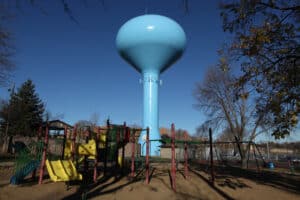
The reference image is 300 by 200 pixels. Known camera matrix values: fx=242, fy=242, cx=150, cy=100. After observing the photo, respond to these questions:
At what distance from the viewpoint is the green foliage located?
94.3 feet

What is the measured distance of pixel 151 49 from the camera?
21562 mm

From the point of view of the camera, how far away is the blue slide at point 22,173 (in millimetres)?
8439

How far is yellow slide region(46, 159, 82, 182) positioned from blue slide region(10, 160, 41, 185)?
88cm

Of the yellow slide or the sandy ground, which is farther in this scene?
the yellow slide

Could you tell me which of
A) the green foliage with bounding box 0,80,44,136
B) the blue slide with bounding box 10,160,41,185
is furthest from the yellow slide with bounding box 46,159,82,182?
the green foliage with bounding box 0,80,44,136

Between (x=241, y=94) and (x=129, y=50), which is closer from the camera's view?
(x=241, y=94)

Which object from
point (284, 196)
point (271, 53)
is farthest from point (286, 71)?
point (284, 196)

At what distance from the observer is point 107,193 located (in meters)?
7.79

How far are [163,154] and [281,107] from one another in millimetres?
19317

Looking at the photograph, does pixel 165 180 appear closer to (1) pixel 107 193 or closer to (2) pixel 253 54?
(1) pixel 107 193

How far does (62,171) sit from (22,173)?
57.1 inches

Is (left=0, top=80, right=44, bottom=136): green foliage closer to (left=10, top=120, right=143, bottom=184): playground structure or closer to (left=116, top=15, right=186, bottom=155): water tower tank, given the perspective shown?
(left=116, top=15, right=186, bottom=155): water tower tank

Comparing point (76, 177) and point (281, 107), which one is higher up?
point (281, 107)

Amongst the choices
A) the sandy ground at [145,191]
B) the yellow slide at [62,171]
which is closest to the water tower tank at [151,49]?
the sandy ground at [145,191]
